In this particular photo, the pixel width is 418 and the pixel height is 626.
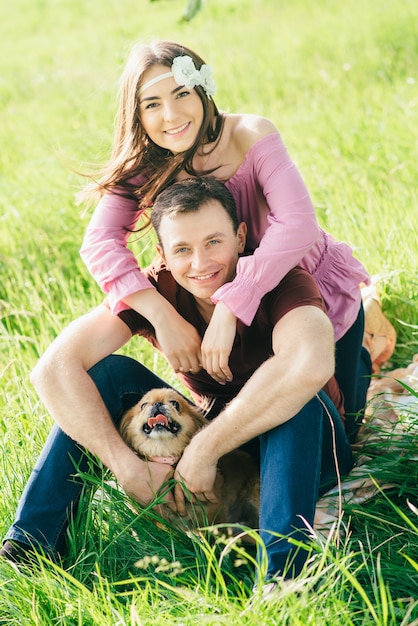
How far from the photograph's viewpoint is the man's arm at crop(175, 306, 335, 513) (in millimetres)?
2336

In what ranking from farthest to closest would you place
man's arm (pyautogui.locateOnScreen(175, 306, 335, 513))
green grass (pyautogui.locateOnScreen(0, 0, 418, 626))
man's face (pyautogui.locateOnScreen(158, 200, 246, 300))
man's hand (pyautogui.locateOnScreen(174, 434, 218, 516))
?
man's face (pyautogui.locateOnScreen(158, 200, 246, 300)), man's hand (pyautogui.locateOnScreen(174, 434, 218, 516)), man's arm (pyautogui.locateOnScreen(175, 306, 335, 513)), green grass (pyautogui.locateOnScreen(0, 0, 418, 626))

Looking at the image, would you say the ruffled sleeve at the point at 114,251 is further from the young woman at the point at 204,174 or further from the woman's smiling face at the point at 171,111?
the woman's smiling face at the point at 171,111

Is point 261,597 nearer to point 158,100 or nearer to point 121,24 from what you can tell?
point 158,100

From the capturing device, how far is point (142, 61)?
285 centimetres

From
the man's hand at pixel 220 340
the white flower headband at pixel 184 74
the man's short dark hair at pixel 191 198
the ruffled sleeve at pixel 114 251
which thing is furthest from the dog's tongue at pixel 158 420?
the white flower headband at pixel 184 74

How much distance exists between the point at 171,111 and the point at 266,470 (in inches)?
50.0

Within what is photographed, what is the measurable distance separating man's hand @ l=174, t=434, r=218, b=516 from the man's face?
517 mm

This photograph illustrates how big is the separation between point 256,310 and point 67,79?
7580 millimetres

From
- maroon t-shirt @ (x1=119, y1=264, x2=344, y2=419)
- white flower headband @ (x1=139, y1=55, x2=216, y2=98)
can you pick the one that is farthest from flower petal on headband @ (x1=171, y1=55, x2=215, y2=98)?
maroon t-shirt @ (x1=119, y1=264, x2=344, y2=419)

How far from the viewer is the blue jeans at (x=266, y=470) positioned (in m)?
2.29

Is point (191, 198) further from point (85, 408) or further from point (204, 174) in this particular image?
point (85, 408)

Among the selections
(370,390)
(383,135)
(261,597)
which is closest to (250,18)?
(383,135)

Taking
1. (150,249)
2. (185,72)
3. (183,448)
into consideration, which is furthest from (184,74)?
(150,249)

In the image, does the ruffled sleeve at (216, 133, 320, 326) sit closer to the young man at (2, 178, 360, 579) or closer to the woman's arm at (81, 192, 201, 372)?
the young man at (2, 178, 360, 579)
